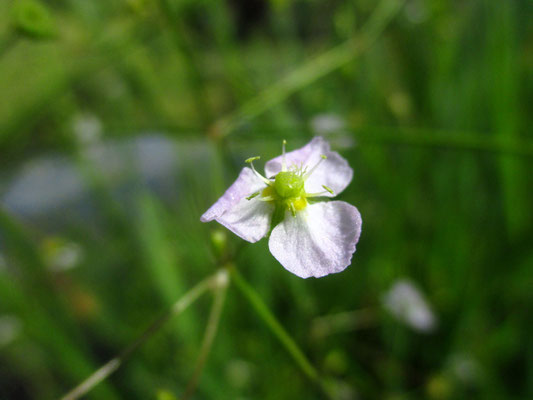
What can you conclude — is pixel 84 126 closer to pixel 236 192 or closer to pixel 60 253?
pixel 60 253

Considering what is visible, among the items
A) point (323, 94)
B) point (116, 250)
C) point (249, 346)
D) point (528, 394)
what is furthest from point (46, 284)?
point (528, 394)

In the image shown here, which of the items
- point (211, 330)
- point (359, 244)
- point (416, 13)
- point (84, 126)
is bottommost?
point (211, 330)

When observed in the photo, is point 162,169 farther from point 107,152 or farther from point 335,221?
point 335,221

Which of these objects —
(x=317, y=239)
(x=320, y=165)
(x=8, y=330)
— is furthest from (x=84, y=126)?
(x=317, y=239)

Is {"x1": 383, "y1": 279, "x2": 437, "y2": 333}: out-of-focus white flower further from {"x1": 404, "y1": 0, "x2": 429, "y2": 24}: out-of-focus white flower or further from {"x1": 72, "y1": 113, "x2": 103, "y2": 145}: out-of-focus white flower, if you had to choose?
{"x1": 72, "y1": 113, "x2": 103, "y2": 145}: out-of-focus white flower

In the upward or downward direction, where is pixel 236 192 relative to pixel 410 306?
downward

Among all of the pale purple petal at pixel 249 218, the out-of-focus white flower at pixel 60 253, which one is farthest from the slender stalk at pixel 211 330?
the out-of-focus white flower at pixel 60 253

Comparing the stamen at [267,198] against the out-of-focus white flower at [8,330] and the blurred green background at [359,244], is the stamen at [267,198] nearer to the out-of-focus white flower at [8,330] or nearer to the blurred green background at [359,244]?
the blurred green background at [359,244]
